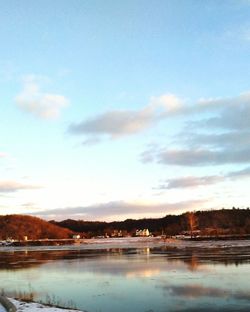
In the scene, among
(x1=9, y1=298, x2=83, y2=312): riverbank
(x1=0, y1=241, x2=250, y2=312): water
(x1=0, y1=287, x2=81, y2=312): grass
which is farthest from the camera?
(x1=0, y1=287, x2=81, y2=312): grass

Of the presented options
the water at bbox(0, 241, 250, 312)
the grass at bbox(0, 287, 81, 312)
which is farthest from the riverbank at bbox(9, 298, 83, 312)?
the water at bbox(0, 241, 250, 312)

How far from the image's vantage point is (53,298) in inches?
776

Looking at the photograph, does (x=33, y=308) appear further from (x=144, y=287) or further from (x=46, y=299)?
(x=144, y=287)

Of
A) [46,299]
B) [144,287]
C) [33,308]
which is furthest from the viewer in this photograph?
[144,287]

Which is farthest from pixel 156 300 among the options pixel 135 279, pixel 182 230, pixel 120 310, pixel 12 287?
pixel 182 230

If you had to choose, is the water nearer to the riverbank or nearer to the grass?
the grass

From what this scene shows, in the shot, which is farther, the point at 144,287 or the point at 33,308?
the point at 144,287

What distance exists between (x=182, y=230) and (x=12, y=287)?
161m

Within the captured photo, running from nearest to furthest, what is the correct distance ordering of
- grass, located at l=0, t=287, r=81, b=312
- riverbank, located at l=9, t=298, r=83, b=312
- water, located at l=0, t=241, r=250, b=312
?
riverbank, located at l=9, t=298, r=83, b=312
water, located at l=0, t=241, r=250, b=312
grass, located at l=0, t=287, r=81, b=312

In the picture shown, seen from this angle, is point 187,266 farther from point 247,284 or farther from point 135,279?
point 247,284

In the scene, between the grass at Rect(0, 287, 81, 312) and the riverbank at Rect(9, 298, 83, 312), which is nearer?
the riverbank at Rect(9, 298, 83, 312)

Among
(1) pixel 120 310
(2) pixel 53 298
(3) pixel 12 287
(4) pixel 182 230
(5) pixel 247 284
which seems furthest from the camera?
(4) pixel 182 230

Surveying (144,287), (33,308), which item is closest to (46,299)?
(33,308)

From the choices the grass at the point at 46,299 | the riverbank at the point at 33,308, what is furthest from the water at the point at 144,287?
the riverbank at the point at 33,308
